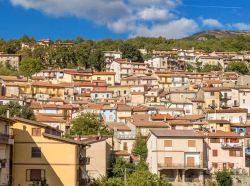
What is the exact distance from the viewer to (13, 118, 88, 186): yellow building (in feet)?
131

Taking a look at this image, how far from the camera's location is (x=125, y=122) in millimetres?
70312

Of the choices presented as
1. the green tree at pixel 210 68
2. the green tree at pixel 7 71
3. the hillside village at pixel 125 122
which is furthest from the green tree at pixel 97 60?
the green tree at pixel 210 68

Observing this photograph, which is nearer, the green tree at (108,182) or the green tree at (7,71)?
the green tree at (108,182)

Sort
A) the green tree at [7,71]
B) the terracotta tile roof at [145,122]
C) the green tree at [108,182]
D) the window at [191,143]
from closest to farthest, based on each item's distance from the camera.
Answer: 1. the green tree at [108,182]
2. the window at [191,143]
3. the terracotta tile roof at [145,122]
4. the green tree at [7,71]

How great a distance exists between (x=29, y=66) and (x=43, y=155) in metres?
71.7

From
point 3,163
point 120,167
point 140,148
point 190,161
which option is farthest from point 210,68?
point 3,163

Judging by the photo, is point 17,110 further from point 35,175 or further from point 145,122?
point 35,175

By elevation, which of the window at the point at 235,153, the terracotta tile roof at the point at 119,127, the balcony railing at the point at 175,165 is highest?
the terracotta tile roof at the point at 119,127

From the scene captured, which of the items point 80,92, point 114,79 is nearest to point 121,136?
point 80,92

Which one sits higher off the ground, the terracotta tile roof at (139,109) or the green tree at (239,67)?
the green tree at (239,67)

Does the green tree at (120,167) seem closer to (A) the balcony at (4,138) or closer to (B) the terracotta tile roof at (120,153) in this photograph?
(B) the terracotta tile roof at (120,153)

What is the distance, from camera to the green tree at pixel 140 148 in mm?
58428

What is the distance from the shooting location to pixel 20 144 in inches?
1581

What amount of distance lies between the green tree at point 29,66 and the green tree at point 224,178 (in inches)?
2362
